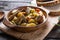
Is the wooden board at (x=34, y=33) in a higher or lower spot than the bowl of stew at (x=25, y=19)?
lower

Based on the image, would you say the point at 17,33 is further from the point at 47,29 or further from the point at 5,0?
the point at 5,0

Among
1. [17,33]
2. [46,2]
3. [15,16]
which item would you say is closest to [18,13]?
[15,16]

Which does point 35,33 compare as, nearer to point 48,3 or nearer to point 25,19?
point 25,19

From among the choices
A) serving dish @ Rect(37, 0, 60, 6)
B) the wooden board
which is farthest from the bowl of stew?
serving dish @ Rect(37, 0, 60, 6)

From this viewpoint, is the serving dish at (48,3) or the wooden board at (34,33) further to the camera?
the serving dish at (48,3)

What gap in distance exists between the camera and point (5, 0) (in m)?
1.27

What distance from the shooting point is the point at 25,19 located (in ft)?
3.22

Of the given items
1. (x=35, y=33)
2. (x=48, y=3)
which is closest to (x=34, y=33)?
(x=35, y=33)

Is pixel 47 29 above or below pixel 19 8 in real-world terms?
below

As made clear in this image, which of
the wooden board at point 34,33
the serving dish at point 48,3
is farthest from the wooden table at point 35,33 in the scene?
the serving dish at point 48,3

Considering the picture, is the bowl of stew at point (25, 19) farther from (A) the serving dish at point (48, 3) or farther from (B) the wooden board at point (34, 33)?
(A) the serving dish at point (48, 3)

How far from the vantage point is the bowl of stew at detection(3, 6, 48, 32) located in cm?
95

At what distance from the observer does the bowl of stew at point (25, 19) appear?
948 millimetres

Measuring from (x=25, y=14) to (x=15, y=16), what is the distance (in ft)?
0.20
